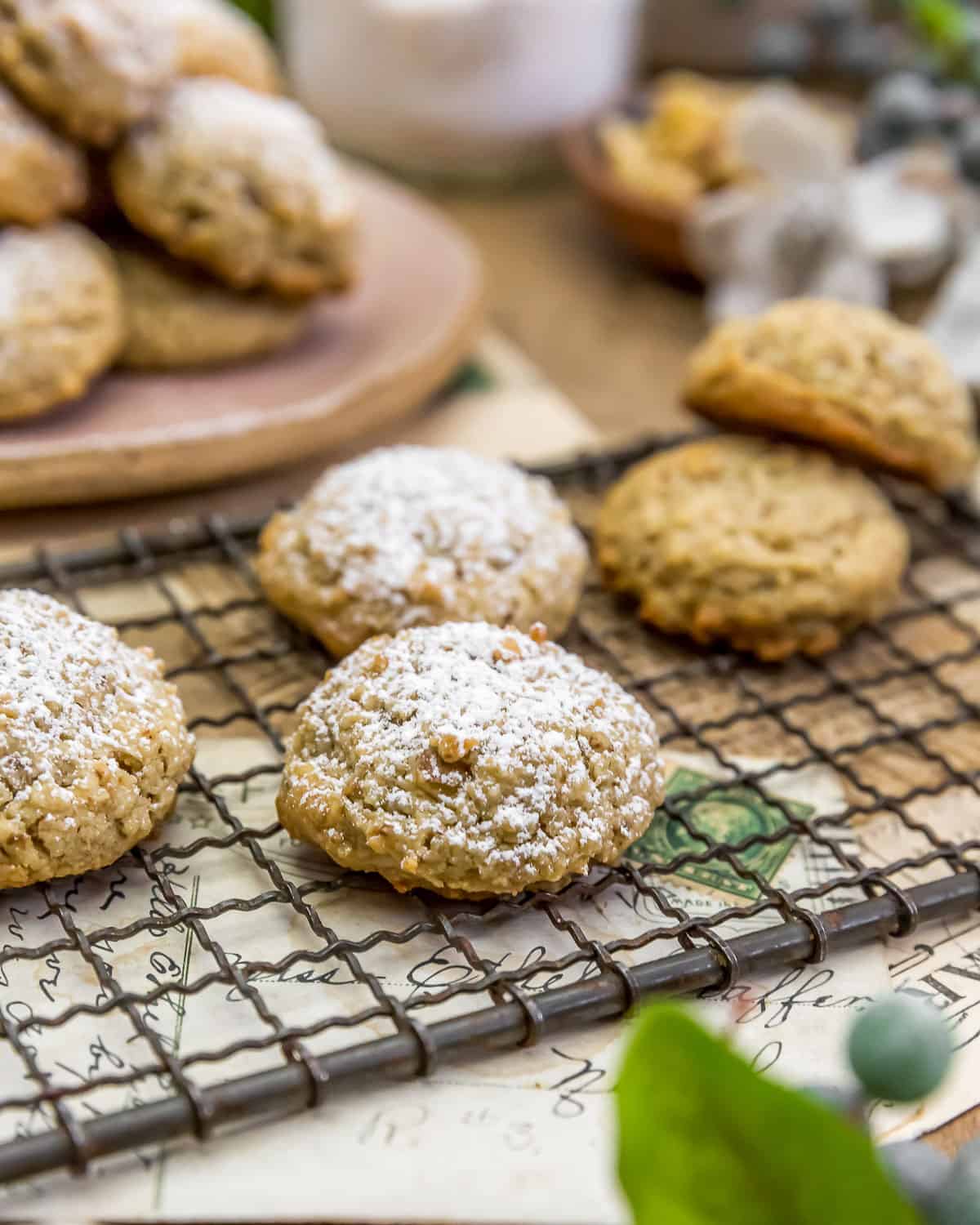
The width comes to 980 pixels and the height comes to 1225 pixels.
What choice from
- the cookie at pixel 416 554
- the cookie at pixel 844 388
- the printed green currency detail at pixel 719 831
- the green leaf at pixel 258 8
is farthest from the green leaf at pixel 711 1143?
the green leaf at pixel 258 8

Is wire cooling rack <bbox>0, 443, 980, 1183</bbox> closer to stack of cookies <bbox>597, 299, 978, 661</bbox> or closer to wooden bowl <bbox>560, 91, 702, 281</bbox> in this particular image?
stack of cookies <bbox>597, 299, 978, 661</bbox>

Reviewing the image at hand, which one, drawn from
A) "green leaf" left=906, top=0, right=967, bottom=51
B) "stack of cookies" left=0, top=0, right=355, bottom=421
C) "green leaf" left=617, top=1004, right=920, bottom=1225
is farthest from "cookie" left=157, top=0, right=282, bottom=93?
"green leaf" left=617, top=1004, right=920, bottom=1225

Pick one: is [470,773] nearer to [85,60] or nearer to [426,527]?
[426,527]

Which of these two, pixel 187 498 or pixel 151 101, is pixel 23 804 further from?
pixel 151 101

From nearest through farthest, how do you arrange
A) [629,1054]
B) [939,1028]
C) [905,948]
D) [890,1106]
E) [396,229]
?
[629,1054] → [939,1028] → [890,1106] → [905,948] → [396,229]

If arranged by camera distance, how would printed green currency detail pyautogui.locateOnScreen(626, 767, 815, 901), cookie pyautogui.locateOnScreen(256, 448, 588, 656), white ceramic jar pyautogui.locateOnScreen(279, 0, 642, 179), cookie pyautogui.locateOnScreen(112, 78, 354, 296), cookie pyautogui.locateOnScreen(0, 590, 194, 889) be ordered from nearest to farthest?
cookie pyautogui.locateOnScreen(0, 590, 194, 889) → printed green currency detail pyautogui.locateOnScreen(626, 767, 815, 901) → cookie pyautogui.locateOnScreen(256, 448, 588, 656) → cookie pyautogui.locateOnScreen(112, 78, 354, 296) → white ceramic jar pyautogui.locateOnScreen(279, 0, 642, 179)

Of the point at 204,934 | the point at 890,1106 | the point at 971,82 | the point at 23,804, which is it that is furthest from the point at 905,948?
the point at 971,82
